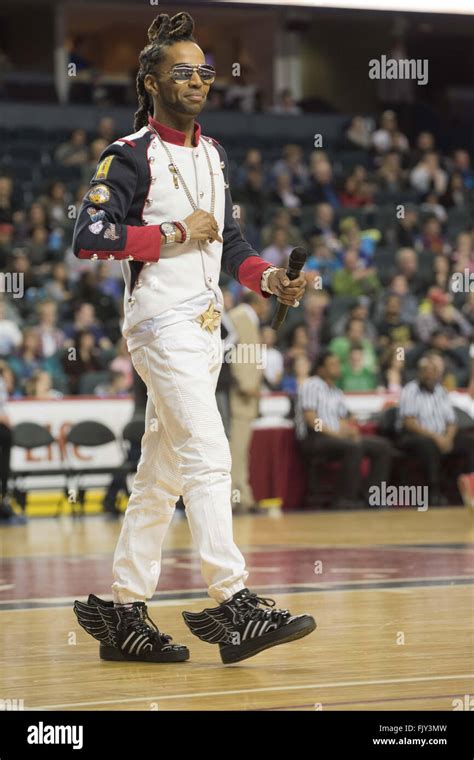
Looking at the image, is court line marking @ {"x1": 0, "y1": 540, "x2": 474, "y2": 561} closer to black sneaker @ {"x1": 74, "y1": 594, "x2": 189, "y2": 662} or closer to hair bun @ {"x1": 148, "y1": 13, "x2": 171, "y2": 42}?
black sneaker @ {"x1": 74, "y1": 594, "x2": 189, "y2": 662}

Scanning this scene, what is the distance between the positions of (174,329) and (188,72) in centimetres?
94

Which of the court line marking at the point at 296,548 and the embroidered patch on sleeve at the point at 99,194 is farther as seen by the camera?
the court line marking at the point at 296,548

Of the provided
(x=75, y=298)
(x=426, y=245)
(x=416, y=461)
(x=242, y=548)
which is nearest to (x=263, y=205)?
(x=426, y=245)

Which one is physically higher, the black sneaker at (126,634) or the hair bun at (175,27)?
the hair bun at (175,27)

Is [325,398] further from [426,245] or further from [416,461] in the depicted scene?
[426,245]

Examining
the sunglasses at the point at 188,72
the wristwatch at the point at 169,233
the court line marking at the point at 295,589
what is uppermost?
the sunglasses at the point at 188,72

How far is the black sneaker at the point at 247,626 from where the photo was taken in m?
5.27

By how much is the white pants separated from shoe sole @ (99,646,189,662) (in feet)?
0.62

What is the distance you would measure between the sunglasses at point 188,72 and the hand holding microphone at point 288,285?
2.35 ft

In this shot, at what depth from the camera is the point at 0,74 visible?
78.8ft

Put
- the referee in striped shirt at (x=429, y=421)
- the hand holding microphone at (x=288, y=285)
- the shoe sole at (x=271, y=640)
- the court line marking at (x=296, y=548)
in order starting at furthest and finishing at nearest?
the referee in striped shirt at (x=429, y=421)
the court line marking at (x=296, y=548)
the hand holding microphone at (x=288, y=285)
the shoe sole at (x=271, y=640)

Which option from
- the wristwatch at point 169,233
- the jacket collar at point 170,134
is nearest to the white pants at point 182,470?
the wristwatch at point 169,233

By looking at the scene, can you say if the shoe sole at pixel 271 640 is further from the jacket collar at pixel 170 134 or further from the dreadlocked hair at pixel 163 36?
the dreadlocked hair at pixel 163 36

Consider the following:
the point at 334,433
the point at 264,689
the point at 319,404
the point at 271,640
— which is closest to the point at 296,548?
the point at 319,404
